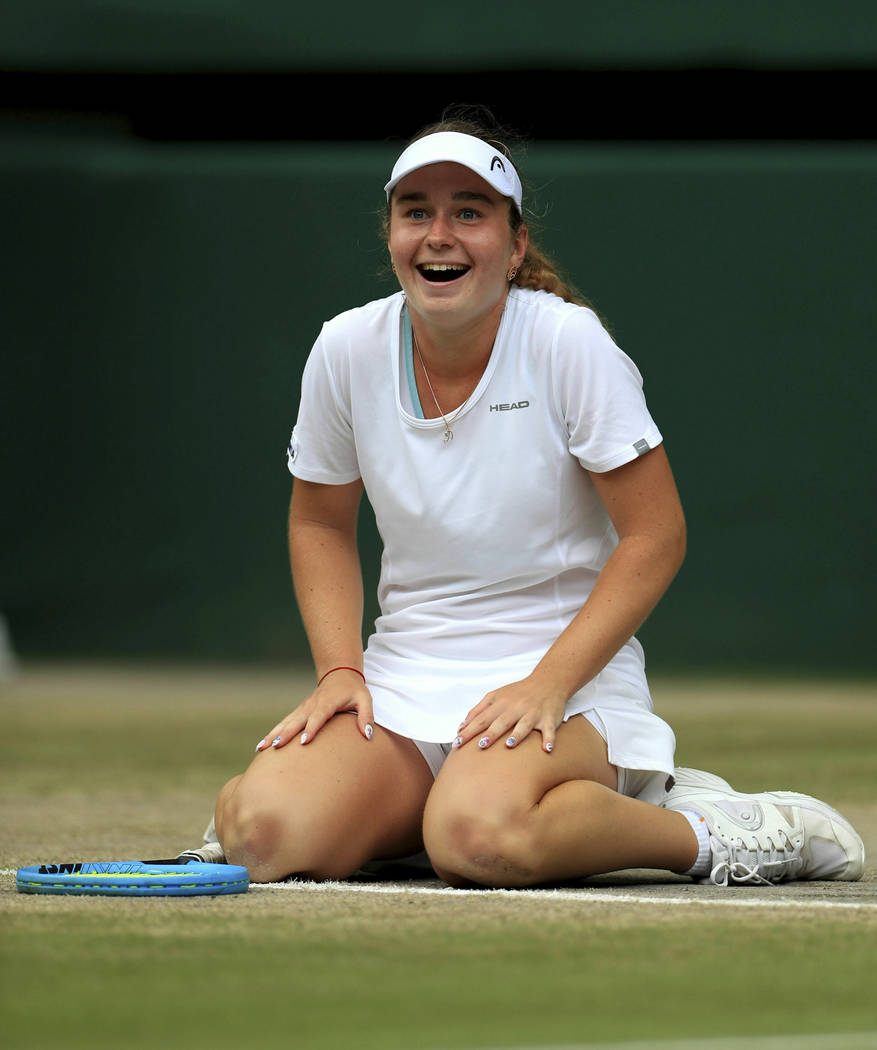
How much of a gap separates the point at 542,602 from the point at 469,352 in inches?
16.4

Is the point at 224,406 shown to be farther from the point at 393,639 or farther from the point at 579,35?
the point at 393,639

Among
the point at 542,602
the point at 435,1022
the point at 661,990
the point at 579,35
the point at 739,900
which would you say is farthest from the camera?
the point at 579,35

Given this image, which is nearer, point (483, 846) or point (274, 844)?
point (483, 846)

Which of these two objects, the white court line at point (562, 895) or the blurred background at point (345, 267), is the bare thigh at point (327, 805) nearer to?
the white court line at point (562, 895)

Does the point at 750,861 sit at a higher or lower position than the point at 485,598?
lower

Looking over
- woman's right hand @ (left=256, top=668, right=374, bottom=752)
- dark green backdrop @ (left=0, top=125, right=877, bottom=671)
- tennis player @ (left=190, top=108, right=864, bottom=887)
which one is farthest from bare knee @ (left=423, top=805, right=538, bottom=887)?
dark green backdrop @ (left=0, top=125, right=877, bottom=671)

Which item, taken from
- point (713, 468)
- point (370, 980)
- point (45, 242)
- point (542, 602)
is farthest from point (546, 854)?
point (45, 242)

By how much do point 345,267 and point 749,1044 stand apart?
5.74 m

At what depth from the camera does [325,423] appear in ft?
9.66

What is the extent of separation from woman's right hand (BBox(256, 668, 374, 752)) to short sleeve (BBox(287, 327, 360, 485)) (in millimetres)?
368

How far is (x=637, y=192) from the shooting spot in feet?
22.8

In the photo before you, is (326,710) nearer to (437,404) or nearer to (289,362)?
(437,404)

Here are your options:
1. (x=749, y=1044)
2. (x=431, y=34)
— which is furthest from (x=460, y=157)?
(x=431, y=34)

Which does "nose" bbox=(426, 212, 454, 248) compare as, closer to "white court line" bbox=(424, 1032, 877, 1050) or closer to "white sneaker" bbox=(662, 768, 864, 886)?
"white sneaker" bbox=(662, 768, 864, 886)
